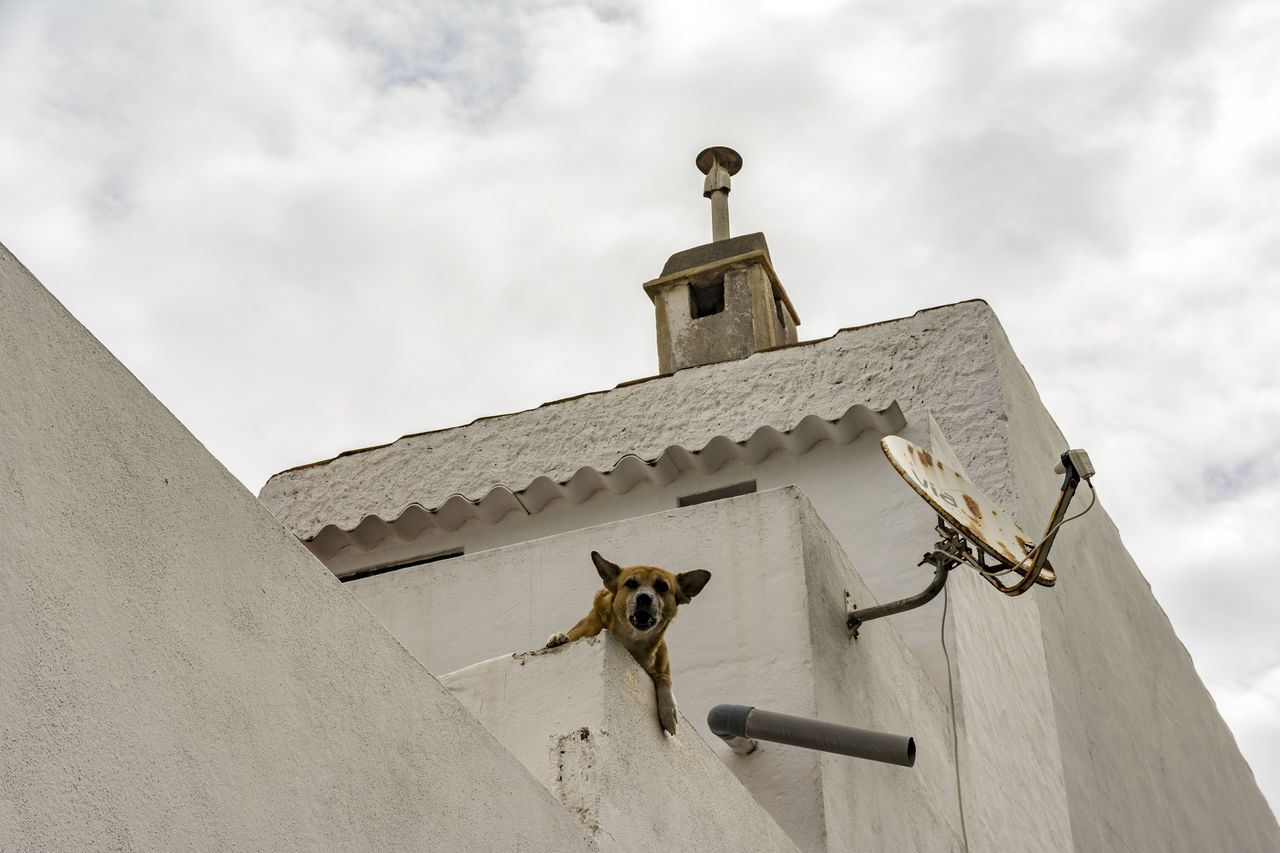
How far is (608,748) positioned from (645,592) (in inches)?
32.1

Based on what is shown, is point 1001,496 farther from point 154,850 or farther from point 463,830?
point 154,850

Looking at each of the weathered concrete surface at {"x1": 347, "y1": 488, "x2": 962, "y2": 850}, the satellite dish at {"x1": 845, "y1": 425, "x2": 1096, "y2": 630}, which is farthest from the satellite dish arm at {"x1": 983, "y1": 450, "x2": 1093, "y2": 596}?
the weathered concrete surface at {"x1": 347, "y1": 488, "x2": 962, "y2": 850}

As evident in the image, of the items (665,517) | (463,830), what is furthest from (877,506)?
(463,830)

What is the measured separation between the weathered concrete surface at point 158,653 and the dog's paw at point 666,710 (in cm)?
163

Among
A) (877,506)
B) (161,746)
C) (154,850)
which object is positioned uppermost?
(877,506)

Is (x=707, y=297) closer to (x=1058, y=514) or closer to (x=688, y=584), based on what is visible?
(x=1058, y=514)

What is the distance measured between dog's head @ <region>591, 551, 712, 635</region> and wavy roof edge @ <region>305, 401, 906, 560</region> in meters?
4.08

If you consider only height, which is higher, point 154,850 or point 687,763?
point 687,763

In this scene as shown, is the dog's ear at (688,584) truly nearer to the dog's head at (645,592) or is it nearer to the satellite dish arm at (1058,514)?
the dog's head at (645,592)

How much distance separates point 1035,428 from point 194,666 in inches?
376

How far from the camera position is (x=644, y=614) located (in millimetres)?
5691

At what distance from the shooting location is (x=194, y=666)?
3314 millimetres

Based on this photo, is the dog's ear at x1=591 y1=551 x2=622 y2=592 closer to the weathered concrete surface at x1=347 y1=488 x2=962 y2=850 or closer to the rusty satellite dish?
the weathered concrete surface at x1=347 y1=488 x2=962 y2=850

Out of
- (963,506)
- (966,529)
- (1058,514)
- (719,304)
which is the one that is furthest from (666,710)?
(719,304)
